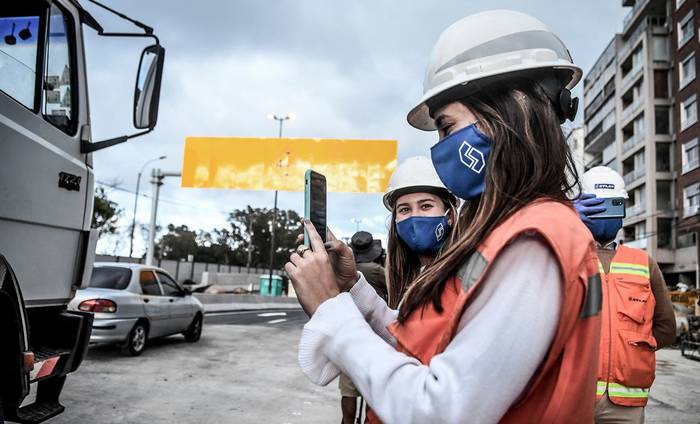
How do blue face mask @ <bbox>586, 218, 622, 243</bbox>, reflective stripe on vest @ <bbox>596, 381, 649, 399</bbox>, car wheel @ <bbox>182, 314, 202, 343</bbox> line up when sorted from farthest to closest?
car wheel @ <bbox>182, 314, 202, 343</bbox>
blue face mask @ <bbox>586, 218, 622, 243</bbox>
reflective stripe on vest @ <bbox>596, 381, 649, 399</bbox>

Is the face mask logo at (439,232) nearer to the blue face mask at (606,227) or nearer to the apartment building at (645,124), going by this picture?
the blue face mask at (606,227)

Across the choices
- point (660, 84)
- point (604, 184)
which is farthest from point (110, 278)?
point (660, 84)

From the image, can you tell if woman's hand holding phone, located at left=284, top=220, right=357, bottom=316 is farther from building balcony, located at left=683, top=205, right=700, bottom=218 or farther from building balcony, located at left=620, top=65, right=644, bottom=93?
building balcony, located at left=620, top=65, right=644, bottom=93

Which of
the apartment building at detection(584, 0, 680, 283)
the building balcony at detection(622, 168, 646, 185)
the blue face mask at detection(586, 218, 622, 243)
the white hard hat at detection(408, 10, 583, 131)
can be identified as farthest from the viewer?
the building balcony at detection(622, 168, 646, 185)

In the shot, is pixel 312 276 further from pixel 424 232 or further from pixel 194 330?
pixel 194 330

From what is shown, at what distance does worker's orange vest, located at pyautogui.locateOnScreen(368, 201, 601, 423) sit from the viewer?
38.1 inches

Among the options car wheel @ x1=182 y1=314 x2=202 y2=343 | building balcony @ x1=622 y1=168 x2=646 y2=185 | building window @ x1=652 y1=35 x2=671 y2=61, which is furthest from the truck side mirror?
building window @ x1=652 y1=35 x2=671 y2=61

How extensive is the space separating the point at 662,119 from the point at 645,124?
1.21 metres

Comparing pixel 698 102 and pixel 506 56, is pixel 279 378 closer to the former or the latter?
pixel 506 56

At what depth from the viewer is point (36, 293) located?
2980 millimetres

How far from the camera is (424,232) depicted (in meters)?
2.88

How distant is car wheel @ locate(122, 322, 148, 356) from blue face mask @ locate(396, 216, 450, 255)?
22.6 ft

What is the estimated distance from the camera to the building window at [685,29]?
3375 centimetres

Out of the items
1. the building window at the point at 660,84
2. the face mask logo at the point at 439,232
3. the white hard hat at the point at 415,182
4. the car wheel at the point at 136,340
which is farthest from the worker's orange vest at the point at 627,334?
the building window at the point at 660,84
